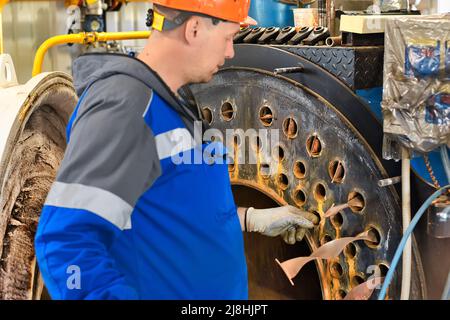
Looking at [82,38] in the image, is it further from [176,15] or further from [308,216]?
[176,15]

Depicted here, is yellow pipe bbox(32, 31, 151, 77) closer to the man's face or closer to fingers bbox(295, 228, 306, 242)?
fingers bbox(295, 228, 306, 242)

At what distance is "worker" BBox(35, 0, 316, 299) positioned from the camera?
50.0 inches

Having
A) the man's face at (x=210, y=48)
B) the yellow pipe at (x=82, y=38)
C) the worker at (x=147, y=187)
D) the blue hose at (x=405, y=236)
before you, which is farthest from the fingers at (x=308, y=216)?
the yellow pipe at (x=82, y=38)

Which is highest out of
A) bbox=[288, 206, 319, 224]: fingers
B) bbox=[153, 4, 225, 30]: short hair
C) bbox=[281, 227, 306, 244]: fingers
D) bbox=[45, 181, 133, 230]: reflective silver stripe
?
bbox=[153, 4, 225, 30]: short hair

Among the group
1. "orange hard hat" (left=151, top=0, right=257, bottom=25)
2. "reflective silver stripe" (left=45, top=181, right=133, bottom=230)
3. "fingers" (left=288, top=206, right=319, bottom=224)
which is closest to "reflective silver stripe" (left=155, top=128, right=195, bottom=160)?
"reflective silver stripe" (left=45, top=181, right=133, bottom=230)

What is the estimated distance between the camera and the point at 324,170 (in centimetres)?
204

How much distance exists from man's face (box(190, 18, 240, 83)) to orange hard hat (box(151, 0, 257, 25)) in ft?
0.06

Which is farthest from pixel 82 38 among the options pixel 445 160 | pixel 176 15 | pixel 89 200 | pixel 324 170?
pixel 89 200

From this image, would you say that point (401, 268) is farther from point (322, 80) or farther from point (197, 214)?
point (197, 214)

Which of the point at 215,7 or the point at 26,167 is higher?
the point at 215,7

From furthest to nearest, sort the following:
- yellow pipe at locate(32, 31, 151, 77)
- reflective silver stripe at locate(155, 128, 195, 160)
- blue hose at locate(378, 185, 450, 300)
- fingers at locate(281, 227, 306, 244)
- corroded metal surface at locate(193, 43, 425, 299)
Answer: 1. yellow pipe at locate(32, 31, 151, 77)
2. fingers at locate(281, 227, 306, 244)
3. corroded metal surface at locate(193, 43, 425, 299)
4. blue hose at locate(378, 185, 450, 300)
5. reflective silver stripe at locate(155, 128, 195, 160)

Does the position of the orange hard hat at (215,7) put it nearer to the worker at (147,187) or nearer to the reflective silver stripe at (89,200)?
the worker at (147,187)

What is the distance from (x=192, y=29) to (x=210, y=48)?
0.06 metres

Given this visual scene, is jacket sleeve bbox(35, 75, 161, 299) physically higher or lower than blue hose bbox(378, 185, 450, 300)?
higher
